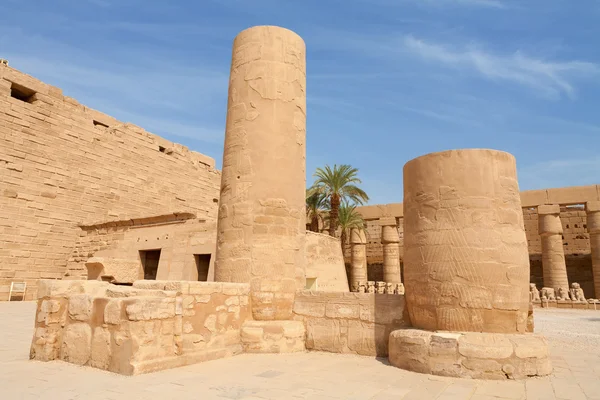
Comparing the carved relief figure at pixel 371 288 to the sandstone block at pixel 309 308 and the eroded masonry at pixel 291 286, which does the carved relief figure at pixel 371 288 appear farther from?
the sandstone block at pixel 309 308

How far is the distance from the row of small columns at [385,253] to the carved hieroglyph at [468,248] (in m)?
18.6

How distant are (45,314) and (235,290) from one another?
2151 mm

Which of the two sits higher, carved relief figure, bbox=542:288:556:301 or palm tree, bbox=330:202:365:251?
palm tree, bbox=330:202:365:251

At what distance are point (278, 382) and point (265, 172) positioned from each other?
3065 mm

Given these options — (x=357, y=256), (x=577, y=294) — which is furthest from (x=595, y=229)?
(x=357, y=256)

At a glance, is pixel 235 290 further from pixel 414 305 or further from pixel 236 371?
pixel 414 305

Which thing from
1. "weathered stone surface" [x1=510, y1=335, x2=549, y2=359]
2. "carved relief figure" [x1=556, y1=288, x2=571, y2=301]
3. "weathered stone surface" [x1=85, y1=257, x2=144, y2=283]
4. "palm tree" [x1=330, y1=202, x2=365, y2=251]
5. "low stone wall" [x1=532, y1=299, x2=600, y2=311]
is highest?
"palm tree" [x1=330, y1=202, x2=365, y2=251]

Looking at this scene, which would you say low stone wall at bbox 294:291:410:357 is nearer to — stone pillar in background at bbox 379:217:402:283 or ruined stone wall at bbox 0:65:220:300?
ruined stone wall at bbox 0:65:220:300

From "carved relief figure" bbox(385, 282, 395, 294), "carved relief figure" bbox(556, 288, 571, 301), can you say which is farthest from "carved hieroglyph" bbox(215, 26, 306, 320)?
"carved relief figure" bbox(556, 288, 571, 301)

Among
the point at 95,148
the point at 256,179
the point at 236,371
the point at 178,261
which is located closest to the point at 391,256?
the point at 178,261

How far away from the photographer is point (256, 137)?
6.19m

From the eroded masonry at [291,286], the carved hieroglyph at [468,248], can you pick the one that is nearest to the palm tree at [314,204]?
the eroded masonry at [291,286]

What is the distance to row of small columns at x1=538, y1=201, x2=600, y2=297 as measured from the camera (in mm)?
19969

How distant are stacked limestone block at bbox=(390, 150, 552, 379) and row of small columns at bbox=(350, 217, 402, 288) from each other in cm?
1865
